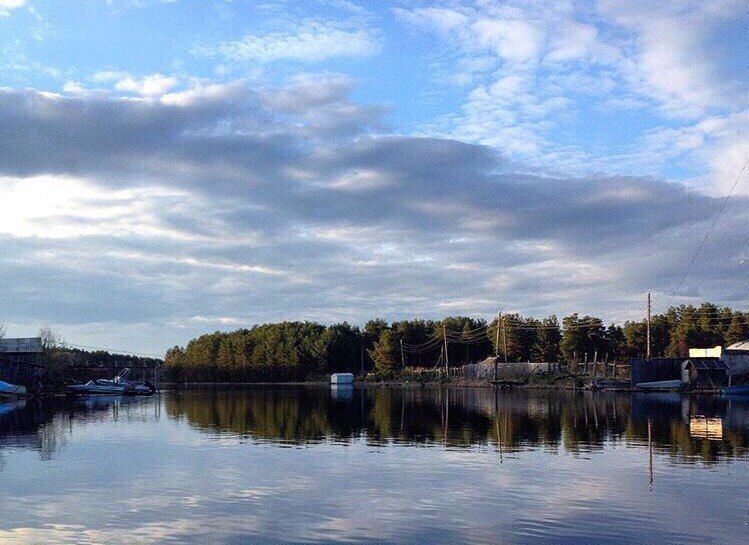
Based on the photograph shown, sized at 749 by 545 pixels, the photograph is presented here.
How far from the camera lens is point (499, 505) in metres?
20.7

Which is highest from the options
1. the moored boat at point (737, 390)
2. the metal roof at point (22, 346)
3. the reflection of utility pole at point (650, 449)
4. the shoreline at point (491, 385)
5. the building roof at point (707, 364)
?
the metal roof at point (22, 346)

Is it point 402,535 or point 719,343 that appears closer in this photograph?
point 402,535

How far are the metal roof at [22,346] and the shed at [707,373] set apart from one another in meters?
84.3

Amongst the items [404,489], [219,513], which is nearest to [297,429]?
[404,489]

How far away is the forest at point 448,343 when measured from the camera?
136750 millimetres

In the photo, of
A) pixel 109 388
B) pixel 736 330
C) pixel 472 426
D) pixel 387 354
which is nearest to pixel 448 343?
pixel 387 354

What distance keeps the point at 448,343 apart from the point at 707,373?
81.0 meters

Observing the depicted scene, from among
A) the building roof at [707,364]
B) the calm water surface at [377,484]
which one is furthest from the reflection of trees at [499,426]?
the building roof at [707,364]

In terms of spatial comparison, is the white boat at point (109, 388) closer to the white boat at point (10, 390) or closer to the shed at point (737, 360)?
the white boat at point (10, 390)

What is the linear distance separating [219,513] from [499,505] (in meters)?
7.03

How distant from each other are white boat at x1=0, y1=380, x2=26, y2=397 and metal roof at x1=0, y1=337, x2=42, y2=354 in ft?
68.5

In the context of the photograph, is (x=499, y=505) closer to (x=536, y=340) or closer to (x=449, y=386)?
(x=449, y=386)

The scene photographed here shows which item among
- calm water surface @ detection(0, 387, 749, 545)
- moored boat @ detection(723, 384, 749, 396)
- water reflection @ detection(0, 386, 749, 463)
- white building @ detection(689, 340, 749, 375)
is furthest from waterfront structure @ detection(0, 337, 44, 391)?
white building @ detection(689, 340, 749, 375)

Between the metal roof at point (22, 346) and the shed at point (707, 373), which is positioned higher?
the metal roof at point (22, 346)
